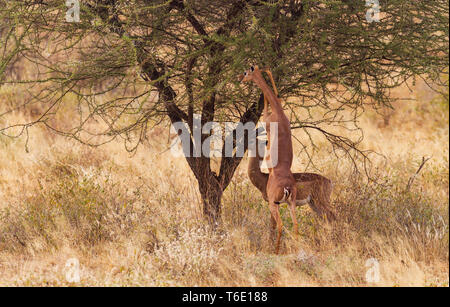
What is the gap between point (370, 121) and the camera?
12688 millimetres

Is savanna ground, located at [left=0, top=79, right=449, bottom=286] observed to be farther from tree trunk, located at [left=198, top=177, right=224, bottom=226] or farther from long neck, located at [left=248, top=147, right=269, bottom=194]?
long neck, located at [left=248, top=147, right=269, bottom=194]

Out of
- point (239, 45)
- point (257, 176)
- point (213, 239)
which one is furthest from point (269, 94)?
point (213, 239)

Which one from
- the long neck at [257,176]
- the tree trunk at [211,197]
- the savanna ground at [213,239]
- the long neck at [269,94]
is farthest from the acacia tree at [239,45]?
the long neck at [257,176]

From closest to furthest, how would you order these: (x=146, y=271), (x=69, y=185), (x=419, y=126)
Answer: (x=146, y=271)
(x=69, y=185)
(x=419, y=126)

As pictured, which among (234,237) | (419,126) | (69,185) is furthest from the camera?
(419,126)

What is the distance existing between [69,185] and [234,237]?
2701 millimetres

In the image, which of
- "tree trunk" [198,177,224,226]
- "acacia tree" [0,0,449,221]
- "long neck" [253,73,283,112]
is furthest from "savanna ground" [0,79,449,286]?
"long neck" [253,73,283,112]

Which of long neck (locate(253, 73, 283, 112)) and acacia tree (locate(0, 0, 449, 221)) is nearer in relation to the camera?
long neck (locate(253, 73, 283, 112))

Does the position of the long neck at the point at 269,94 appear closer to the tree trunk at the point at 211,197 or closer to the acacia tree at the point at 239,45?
the acacia tree at the point at 239,45

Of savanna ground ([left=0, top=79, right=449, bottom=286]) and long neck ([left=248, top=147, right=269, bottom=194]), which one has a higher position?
long neck ([left=248, top=147, right=269, bottom=194])

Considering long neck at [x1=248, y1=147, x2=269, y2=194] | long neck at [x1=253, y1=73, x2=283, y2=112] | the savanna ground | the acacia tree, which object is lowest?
the savanna ground

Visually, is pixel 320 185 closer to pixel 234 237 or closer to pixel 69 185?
pixel 234 237

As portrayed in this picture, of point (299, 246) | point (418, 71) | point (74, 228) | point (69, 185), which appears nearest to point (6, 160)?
point (69, 185)

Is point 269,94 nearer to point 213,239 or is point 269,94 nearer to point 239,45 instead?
point 239,45
